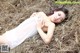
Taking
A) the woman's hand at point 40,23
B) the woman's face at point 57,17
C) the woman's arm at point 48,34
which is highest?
the woman's face at point 57,17

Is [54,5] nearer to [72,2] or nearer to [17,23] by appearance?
[72,2]

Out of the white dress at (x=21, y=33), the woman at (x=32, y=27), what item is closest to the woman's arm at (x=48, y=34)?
the woman at (x=32, y=27)

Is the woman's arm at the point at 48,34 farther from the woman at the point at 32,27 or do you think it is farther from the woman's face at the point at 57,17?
the woman's face at the point at 57,17

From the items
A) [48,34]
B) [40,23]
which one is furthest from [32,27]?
[48,34]

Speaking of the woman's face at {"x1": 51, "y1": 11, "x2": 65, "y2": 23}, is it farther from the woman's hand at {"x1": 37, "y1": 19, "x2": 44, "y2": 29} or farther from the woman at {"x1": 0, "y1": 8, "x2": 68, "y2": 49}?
the woman's hand at {"x1": 37, "y1": 19, "x2": 44, "y2": 29}

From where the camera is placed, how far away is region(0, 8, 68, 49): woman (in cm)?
436

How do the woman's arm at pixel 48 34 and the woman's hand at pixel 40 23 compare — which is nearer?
the woman's arm at pixel 48 34

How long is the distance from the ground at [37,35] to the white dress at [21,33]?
6 cm

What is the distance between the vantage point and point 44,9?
4984 mm

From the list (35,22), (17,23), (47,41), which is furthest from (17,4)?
(47,41)

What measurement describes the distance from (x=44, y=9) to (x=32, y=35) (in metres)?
0.68

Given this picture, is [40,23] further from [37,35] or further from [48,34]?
[48,34]

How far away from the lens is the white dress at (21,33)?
4.38m

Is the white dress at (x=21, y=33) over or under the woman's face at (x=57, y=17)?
under
